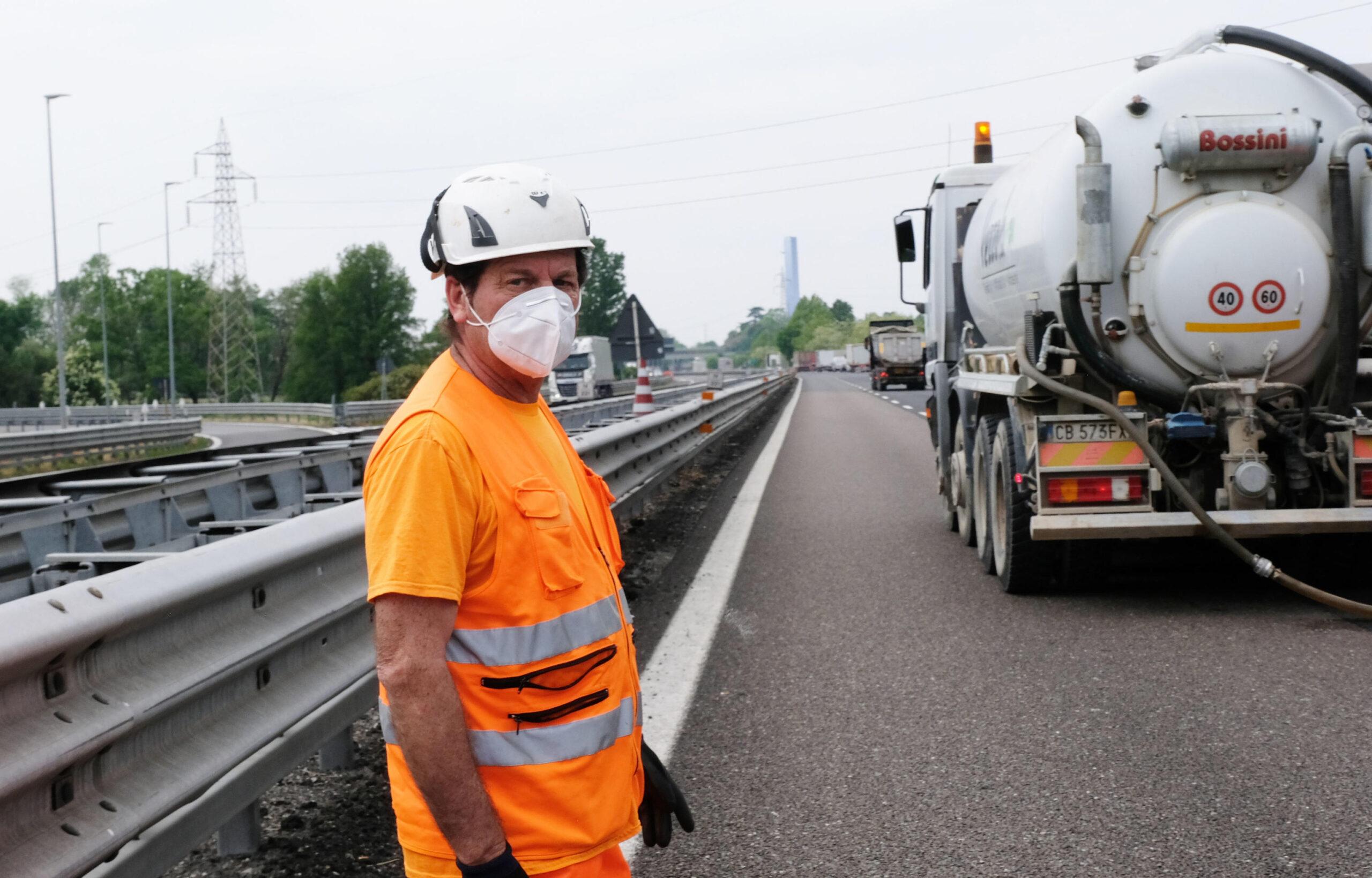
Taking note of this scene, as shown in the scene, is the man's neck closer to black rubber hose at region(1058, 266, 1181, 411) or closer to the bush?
black rubber hose at region(1058, 266, 1181, 411)

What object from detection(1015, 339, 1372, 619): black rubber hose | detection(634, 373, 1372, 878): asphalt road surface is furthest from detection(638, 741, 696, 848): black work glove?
detection(1015, 339, 1372, 619): black rubber hose

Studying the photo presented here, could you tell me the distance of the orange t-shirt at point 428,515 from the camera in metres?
2.20

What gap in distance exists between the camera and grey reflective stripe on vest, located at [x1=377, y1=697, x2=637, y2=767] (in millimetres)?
2305

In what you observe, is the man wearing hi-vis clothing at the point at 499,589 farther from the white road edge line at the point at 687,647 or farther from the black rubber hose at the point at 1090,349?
the black rubber hose at the point at 1090,349

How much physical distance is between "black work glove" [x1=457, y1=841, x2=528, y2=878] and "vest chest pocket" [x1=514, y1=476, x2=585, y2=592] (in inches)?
16.4

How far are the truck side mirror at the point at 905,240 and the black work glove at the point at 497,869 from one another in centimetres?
1167

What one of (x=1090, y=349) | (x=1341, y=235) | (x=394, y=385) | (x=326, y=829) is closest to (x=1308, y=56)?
(x=1341, y=235)

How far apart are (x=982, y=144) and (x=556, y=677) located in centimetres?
1119

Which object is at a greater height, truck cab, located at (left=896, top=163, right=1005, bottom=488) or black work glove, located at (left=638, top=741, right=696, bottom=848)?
truck cab, located at (left=896, top=163, right=1005, bottom=488)

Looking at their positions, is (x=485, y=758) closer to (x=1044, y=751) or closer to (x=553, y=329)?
(x=553, y=329)

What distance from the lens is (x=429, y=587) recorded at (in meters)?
2.20

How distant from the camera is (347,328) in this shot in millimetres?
131000

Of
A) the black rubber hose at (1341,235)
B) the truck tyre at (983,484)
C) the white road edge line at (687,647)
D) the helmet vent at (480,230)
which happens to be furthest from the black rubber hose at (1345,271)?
the helmet vent at (480,230)

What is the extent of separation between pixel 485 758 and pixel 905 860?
7.57ft
